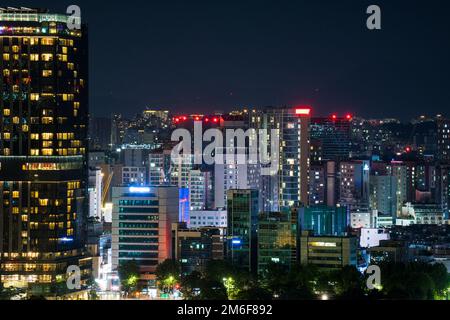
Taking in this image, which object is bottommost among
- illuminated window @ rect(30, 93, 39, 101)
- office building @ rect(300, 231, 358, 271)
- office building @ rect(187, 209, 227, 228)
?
office building @ rect(300, 231, 358, 271)

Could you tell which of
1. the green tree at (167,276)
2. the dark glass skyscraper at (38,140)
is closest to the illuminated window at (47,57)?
the dark glass skyscraper at (38,140)

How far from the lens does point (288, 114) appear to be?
26625 millimetres

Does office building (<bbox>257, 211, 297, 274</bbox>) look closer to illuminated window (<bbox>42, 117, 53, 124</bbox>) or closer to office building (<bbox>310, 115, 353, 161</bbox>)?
illuminated window (<bbox>42, 117, 53, 124</bbox>)

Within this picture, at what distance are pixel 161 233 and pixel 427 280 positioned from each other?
5.04 meters

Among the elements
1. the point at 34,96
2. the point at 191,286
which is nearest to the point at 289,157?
the point at 34,96

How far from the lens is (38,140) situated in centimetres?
1708

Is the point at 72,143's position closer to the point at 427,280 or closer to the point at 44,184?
the point at 44,184

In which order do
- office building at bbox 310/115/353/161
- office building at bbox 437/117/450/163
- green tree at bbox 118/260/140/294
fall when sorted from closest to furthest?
green tree at bbox 118/260/140/294 → office building at bbox 437/117/450/163 → office building at bbox 310/115/353/161

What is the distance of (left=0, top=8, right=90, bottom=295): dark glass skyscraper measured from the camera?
16.8 metres

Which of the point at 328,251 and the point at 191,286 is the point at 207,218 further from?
the point at 191,286

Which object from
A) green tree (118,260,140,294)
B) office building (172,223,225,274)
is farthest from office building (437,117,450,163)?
green tree (118,260,140,294)
